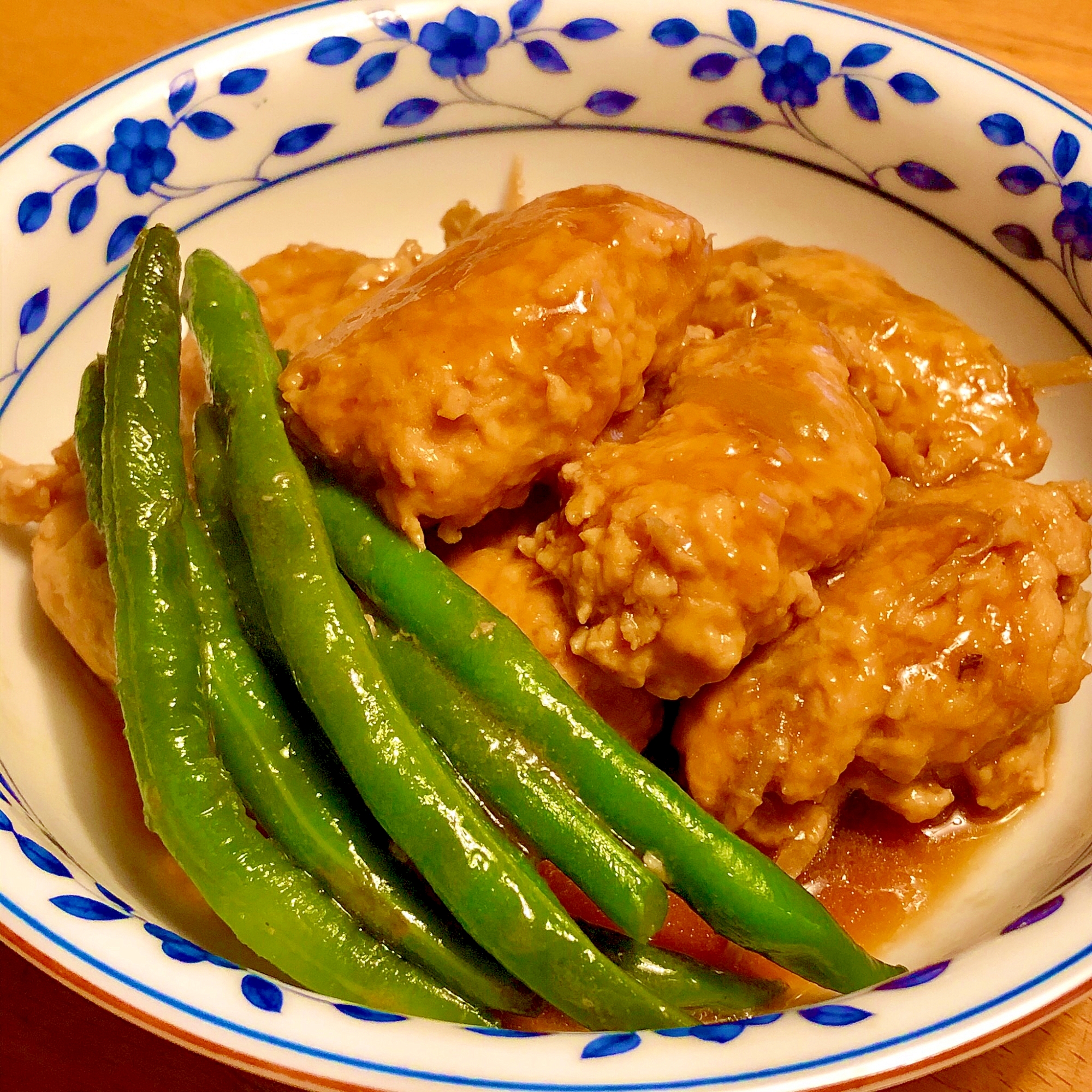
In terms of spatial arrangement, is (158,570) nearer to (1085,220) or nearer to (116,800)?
(116,800)

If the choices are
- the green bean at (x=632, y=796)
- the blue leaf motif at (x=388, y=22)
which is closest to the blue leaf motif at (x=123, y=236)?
the blue leaf motif at (x=388, y=22)

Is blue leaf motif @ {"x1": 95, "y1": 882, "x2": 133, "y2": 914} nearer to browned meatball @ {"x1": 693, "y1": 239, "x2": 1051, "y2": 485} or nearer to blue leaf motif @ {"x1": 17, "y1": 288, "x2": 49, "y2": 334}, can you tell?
blue leaf motif @ {"x1": 17, "y1": 288, "x2": 49, "y2": 334}

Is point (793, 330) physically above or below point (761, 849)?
above

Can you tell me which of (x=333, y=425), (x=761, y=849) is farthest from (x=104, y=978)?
(x=761, y=849)

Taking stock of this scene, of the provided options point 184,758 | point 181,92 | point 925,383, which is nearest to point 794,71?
point 925,383

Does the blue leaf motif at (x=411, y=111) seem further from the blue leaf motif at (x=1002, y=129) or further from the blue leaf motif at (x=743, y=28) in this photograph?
the blue leaf motif at (x=1002, y=129)
